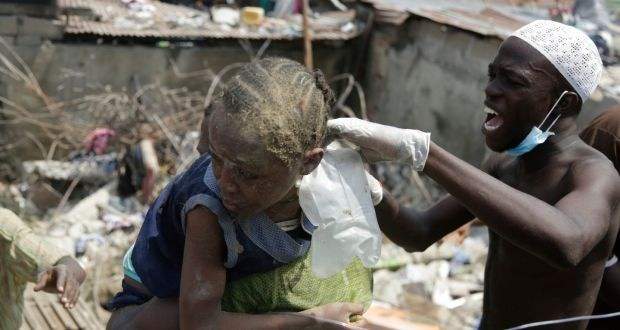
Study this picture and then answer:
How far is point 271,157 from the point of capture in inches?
64.9

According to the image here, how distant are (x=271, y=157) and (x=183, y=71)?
7.09m

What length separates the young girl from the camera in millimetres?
1635

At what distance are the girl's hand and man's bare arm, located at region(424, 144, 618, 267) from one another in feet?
4.38

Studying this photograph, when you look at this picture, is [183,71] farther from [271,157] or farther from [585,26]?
[271,157]

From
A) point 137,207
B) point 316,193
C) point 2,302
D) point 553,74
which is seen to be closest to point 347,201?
point 316,193

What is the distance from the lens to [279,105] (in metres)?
1.63

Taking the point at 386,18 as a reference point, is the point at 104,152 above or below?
below

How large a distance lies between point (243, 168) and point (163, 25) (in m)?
7.22

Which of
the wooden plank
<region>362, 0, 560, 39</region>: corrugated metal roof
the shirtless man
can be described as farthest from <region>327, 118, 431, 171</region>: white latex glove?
<region>362, 0, 560, 39</region>: corrugated metal roof

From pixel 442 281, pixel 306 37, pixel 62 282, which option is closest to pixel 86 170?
pixel 306 37

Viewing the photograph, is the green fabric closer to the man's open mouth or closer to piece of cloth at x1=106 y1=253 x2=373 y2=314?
piece of cloth at x1=106 y1=253 x2=373 y2=314

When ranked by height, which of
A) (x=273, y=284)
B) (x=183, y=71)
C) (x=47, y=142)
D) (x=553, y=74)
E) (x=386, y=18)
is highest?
(x=553, y=74)

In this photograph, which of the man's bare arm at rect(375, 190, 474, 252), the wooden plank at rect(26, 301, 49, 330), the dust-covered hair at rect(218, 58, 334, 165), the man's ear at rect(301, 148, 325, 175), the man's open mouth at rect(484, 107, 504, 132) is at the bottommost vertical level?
the wooden plank at rect(26, 301, 49, 330)

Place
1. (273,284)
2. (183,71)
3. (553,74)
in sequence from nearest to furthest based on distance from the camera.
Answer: (273,284)
(553,74)
(183,71)
